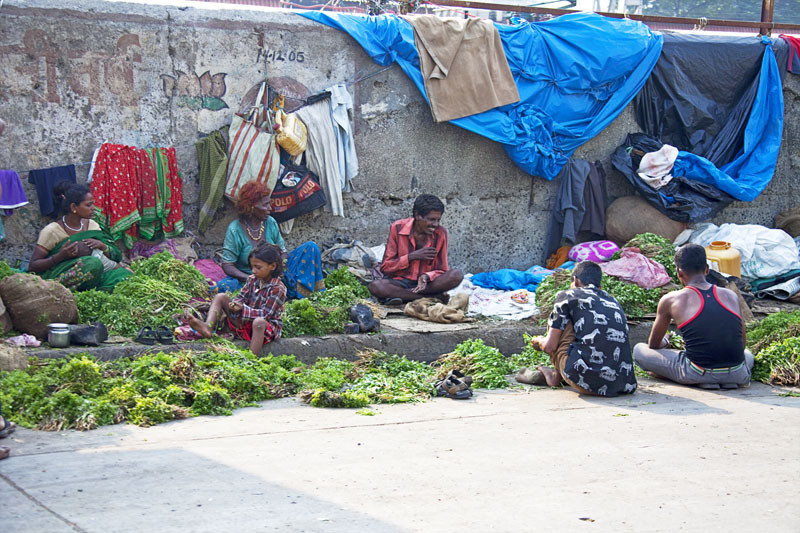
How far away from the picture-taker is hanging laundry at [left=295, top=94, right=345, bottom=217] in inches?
391

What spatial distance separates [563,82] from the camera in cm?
1115

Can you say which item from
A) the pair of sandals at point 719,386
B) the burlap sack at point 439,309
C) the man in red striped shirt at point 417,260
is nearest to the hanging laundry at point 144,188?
the man in red striped shirt at point 417,260

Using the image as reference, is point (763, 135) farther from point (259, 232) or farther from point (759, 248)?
Answer: point (259, 232)

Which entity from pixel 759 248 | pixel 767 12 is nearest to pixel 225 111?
pixel 759 248

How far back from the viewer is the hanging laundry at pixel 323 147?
9.94m

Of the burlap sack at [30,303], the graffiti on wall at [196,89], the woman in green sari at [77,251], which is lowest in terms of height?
the burlap sack at [30,303]

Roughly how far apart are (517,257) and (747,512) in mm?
7363

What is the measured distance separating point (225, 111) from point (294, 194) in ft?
3.72

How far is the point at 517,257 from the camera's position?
37.5 ft

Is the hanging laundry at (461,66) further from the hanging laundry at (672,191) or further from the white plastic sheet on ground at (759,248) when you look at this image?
the white plastic sheet on ground at (759,248)

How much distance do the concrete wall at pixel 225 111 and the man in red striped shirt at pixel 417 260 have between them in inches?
40.7

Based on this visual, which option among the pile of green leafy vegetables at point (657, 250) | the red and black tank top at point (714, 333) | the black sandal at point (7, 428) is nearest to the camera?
the black sandal at point (7, 428)

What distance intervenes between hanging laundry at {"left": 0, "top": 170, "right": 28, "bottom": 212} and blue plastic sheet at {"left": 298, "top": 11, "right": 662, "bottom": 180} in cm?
476

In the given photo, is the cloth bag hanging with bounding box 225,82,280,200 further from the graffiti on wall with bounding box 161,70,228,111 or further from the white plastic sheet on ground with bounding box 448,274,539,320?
the white plastic sheet on ground with bounding box 448,274,539,320
